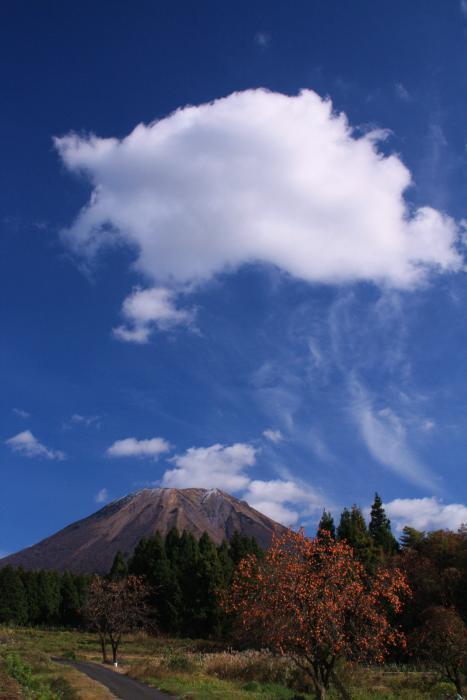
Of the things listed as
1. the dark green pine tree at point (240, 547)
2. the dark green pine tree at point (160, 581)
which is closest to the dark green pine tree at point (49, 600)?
the dark green pine tree at point (160, 581)

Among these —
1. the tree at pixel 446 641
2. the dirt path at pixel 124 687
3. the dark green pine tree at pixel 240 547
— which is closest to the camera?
the tree at pixel 446 641

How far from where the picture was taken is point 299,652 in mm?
17281

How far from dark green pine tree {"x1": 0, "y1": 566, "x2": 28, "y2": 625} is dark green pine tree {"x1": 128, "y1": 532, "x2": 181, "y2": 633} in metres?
14.4

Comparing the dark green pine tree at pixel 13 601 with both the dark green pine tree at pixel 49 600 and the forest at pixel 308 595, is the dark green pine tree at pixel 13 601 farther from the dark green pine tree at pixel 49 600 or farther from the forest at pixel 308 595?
the dark green pine tree at pixel 49 600

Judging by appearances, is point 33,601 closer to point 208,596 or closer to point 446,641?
point 208,596

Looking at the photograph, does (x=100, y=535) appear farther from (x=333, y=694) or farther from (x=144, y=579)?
(x=333, y=694)

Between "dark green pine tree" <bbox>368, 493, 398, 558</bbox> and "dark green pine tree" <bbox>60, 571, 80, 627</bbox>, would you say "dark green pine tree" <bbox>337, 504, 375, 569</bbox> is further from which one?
"dark green pine tree" <bbox>60, 571, 80, 627</bbox>

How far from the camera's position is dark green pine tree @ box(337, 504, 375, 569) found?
53875 mm

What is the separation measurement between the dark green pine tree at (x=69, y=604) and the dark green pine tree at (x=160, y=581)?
30.0ft

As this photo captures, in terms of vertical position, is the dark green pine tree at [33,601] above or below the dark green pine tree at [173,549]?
below

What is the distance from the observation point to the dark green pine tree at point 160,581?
68938mm

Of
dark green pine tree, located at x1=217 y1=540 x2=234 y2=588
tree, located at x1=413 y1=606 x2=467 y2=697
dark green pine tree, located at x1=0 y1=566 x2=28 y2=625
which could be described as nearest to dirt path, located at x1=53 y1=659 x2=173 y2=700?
tree, located at x1=413 y1=606 x2=467 y2=697

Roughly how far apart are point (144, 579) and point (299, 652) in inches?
2399

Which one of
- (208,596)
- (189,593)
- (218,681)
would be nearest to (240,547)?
(189,593)
